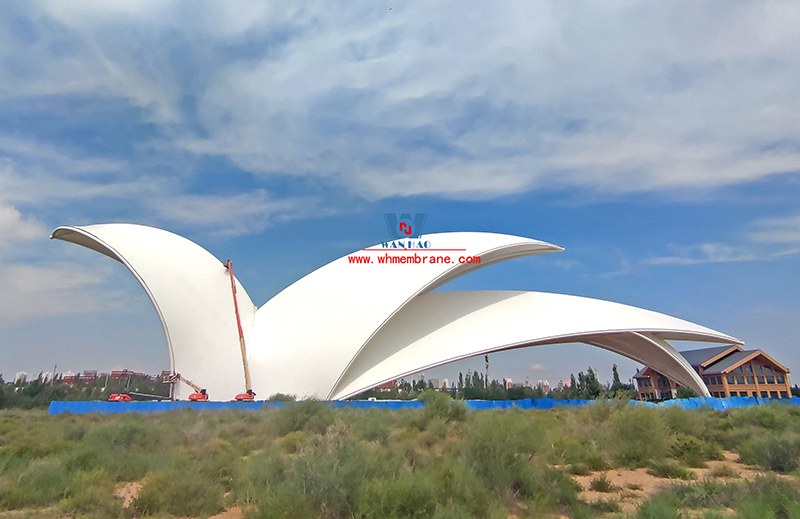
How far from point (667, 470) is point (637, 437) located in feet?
4.17

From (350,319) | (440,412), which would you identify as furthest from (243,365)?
(440,412)

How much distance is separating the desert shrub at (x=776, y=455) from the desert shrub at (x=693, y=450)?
2.16 ft

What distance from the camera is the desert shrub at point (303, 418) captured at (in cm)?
1116

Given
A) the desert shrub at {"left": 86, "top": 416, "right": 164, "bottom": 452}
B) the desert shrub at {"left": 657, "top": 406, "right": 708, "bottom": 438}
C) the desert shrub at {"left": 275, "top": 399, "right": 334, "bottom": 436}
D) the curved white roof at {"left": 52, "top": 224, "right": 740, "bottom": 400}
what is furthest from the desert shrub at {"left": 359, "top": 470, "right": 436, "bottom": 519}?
the curved white roof at {"left": 52, "top": 224, "right": 740, "bottom": 400}

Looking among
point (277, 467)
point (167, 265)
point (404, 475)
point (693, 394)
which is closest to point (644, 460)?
point (404, 475)

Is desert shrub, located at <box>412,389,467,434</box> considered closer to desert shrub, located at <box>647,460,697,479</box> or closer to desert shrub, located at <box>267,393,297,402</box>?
desert shrub, located at <box>647,460,697,479</box>

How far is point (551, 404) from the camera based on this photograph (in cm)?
2278

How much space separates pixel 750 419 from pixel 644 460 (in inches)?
284

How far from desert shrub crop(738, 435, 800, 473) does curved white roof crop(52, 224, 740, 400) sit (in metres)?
14.3

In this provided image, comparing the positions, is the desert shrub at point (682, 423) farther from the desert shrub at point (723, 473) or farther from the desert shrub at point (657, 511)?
the desert shrub at point (657, 511)

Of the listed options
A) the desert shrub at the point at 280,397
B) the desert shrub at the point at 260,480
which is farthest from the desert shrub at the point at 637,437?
the desert shrub at the point at 280,397

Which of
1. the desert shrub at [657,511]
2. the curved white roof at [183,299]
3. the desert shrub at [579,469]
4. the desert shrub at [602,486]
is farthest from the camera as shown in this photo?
the curved white roof at [183,299]

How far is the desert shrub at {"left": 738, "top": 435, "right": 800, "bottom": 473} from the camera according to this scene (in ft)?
24.2

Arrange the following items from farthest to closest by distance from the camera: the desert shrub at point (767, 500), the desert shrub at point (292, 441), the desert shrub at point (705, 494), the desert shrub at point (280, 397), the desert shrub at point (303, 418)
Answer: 1. the desert shrub at point (280, 397)
2. the desert shrub at point (303, 418)
3. the desert shrub at point (292, 441)
4. the desert shrub at point (705, 494)
5. the desert shrub at point (767, 500)
